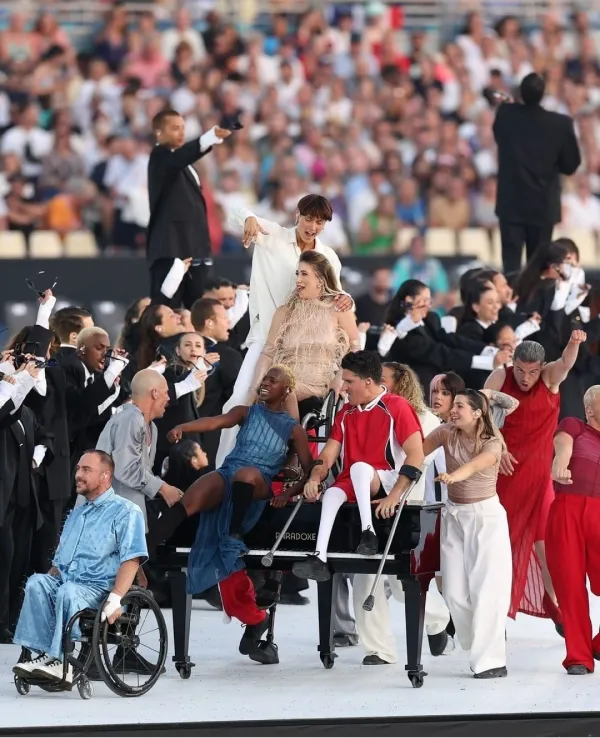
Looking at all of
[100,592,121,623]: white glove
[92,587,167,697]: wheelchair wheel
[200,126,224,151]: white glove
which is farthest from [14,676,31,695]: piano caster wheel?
[200,126,224,151]: white glove

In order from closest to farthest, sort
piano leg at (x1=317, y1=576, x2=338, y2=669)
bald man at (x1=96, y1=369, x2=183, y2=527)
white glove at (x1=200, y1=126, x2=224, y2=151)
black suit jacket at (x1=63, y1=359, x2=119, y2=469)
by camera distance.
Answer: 1. piano leg at (x1=317, y1=576, x2=338, y2=669)
2. bald man at (x1=96, y1=369, x2=183, y2=527)
3. black suit jacket at (x1=63, y1=359, x2=119, y2=469)
4. white glove at (x1=200, y1=126, x2=224, y2=151)

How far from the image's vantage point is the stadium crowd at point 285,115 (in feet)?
54.0

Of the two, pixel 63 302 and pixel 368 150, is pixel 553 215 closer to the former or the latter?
pixel 63 302

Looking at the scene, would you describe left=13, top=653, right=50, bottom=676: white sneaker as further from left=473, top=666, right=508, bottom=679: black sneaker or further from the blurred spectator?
the blurred spectator

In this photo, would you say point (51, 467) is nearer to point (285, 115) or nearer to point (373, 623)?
point (373, 623)

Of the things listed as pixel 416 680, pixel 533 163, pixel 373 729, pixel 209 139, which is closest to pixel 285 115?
pixel 533 163

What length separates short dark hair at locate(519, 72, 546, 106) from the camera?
13.1 metres

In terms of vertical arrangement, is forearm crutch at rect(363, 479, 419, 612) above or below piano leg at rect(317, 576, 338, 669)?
above

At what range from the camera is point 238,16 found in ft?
63.8

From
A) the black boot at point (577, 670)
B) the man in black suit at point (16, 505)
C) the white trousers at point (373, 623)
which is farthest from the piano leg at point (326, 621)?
the man in black suit at point (16, 505)

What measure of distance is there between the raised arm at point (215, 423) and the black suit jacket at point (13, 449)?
3.31ft

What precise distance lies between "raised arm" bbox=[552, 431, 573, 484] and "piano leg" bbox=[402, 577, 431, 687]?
0.91m

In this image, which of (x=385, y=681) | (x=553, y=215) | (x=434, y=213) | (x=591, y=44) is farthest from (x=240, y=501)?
(x=591, y=44)

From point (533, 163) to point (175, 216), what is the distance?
3.04m
